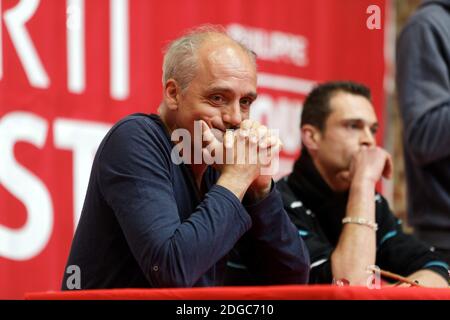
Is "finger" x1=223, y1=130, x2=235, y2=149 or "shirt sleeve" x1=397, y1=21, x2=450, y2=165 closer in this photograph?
"finger" x1=223, y1=130, x2=235, y2=149

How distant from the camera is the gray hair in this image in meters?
1.90

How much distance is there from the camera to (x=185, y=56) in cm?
191

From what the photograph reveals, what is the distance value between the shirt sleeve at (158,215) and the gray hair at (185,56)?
18cm

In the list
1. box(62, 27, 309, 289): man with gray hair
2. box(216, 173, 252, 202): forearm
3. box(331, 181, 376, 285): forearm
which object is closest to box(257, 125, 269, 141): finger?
box(62, 27, 309, 289): man with gray hair

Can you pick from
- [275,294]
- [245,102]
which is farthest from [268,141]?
[275,294]

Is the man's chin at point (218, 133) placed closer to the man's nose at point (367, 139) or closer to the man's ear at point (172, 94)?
the man's ear at point (172, 94)

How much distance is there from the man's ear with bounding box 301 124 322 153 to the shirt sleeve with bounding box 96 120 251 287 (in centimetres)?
108

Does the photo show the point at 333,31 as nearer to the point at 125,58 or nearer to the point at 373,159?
the point at 125,58

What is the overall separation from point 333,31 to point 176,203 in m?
2.62

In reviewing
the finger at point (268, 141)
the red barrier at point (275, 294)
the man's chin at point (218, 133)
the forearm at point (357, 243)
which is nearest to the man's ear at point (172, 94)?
the man's chin at point (218, 133)

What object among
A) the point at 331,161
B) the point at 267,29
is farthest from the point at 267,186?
→ the point at 267,29

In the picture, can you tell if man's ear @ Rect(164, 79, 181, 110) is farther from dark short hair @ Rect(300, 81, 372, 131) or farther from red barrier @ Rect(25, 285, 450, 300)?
dark short hair @ Rect(300, 81, 372, 131)

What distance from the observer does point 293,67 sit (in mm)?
3955

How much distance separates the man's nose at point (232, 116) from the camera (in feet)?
6.13
